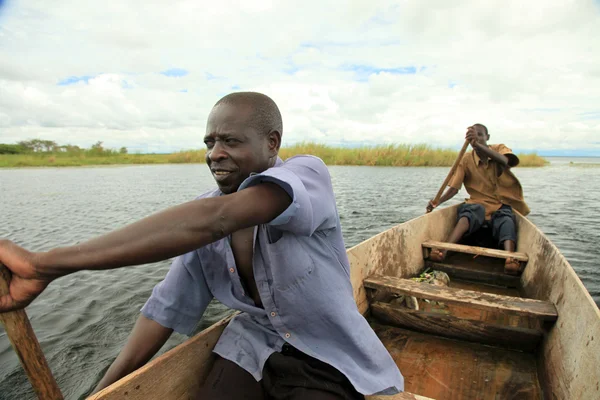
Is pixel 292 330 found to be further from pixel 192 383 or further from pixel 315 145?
pixel 315 145

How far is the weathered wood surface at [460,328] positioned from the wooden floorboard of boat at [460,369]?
0.05 metres

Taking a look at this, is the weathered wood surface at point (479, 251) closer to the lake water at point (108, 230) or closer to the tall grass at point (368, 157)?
the lake water at point (108, 230)

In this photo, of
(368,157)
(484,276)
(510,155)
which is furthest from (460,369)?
(368,157)

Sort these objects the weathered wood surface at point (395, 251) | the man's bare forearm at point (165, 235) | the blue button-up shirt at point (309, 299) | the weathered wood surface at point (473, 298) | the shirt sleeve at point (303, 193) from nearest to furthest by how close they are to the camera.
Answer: the man's bare forearm at point (165, 235)
the shirt sleeve at point (303, 193)
the blue button-up shirt at point (309, 299)
the weathered wood surface at point (473, 298)
the weathered wood surface at point (395, 251)

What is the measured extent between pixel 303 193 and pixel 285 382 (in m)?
0.66

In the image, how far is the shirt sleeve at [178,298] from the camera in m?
1.49

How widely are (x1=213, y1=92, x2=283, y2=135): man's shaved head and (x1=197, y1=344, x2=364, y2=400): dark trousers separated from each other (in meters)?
0.76

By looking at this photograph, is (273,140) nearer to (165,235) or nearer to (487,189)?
(165,235)

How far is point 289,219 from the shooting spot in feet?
3.31

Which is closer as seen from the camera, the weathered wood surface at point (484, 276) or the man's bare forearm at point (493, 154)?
the weathered wood surface at point (484, 276)

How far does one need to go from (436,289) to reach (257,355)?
5.54 feet

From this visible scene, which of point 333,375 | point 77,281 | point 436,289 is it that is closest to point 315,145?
point 77,281

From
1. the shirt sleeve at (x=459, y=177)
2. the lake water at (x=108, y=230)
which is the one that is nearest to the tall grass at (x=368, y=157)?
the lake water at (x=108, y=230)

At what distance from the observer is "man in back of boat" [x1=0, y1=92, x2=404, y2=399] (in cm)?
103
